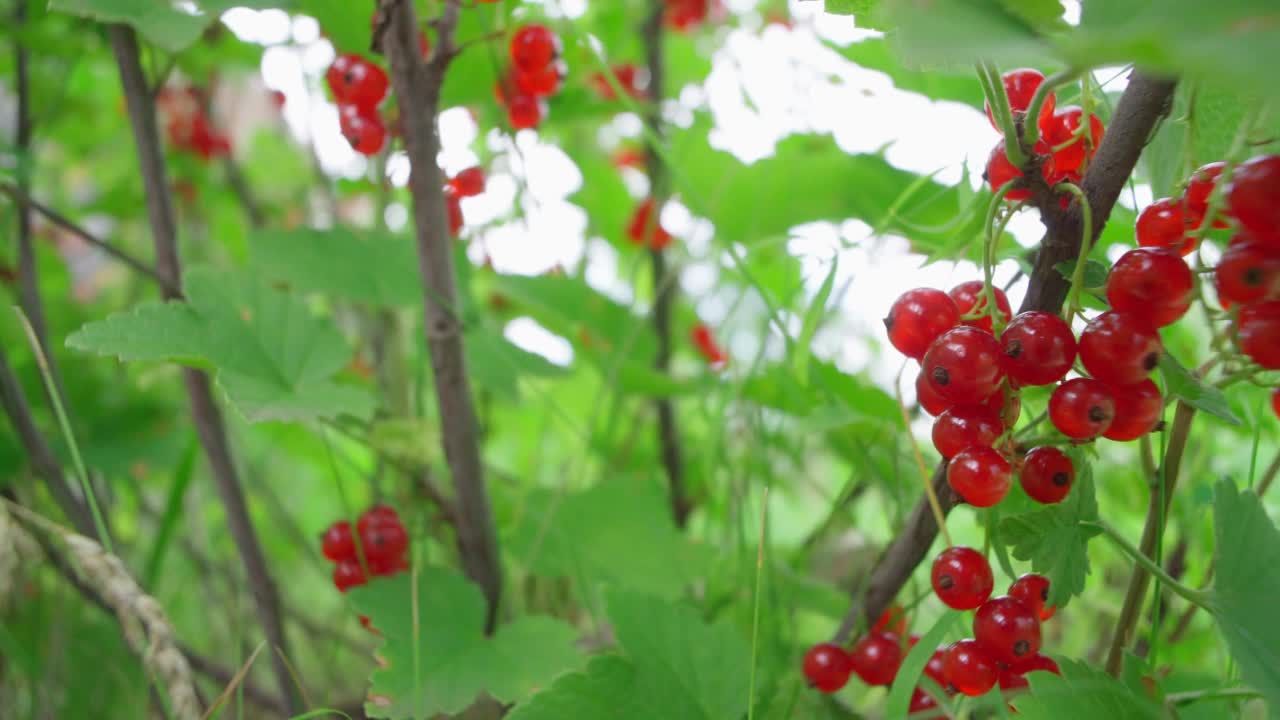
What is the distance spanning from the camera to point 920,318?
1.46 ft

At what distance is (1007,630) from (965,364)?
16 centimetres

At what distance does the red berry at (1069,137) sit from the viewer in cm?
48

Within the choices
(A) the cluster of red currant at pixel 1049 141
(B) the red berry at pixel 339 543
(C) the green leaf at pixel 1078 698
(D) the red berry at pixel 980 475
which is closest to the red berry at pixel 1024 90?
(A) the cluster of red currant at pixel 1049 141

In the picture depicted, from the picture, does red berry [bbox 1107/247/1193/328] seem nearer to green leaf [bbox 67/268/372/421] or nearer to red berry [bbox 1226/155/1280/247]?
red berry [bbox 1226/155/1280/247]

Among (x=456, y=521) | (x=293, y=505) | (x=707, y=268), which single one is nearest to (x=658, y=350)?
(x=707, y=268)

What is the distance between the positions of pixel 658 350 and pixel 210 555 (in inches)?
31.6

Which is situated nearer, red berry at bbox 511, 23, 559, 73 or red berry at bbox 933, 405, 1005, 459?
red berry at bbox 933, 405, 1005, 459

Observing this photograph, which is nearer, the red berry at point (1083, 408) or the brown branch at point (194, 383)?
the red berry at point (1083, 408)

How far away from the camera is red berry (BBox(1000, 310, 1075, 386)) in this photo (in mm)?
400

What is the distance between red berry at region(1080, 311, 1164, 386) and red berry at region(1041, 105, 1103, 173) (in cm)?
11

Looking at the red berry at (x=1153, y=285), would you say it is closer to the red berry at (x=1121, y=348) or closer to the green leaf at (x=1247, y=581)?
the red berry at (x=1121, y=348)

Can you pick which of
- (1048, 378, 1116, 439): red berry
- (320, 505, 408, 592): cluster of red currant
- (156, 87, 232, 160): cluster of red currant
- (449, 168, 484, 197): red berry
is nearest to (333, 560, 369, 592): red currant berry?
(320, 505, 408, 592): cluster of red currant

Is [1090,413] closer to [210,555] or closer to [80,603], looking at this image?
[80,603]

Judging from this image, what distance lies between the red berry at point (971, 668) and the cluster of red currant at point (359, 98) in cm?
58
